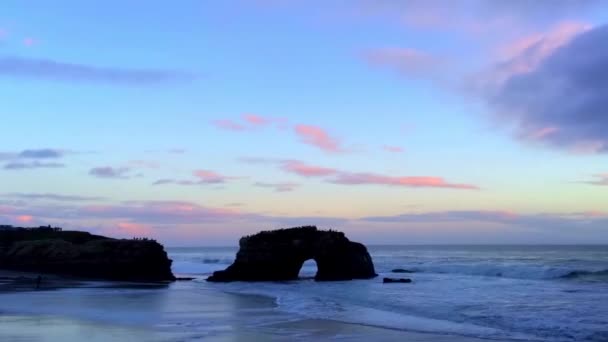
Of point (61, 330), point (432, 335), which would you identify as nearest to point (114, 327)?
point (61, 330)

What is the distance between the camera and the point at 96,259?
190 ft

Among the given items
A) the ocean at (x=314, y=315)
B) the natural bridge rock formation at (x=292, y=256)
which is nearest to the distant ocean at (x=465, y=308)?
the ocean at (x=314, y=315)

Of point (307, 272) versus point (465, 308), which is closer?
point (465, 308)

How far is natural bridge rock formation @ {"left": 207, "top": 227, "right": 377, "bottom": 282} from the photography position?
56.2m

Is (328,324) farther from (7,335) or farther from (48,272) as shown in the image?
(48,272)

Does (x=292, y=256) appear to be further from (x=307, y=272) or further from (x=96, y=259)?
(x=307, y=272)

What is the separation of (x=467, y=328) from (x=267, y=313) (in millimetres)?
9131

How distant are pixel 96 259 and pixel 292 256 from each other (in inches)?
736

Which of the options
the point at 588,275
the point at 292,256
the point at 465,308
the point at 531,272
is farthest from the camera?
the point at 531,272

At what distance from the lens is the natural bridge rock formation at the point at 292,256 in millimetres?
56156

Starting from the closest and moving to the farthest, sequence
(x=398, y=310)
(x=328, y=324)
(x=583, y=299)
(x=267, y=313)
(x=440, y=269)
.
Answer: (x=328, y=324) < (x=267, y=313) < (x=398, y=310) < (x=583, y=299) < (x=440, y=269)

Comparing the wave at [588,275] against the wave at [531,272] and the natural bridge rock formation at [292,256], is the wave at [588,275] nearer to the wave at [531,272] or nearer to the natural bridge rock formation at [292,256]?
the wave at [531,272]

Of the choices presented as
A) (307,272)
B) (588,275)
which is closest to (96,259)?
(307,272)

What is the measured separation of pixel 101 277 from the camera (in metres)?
56.3
